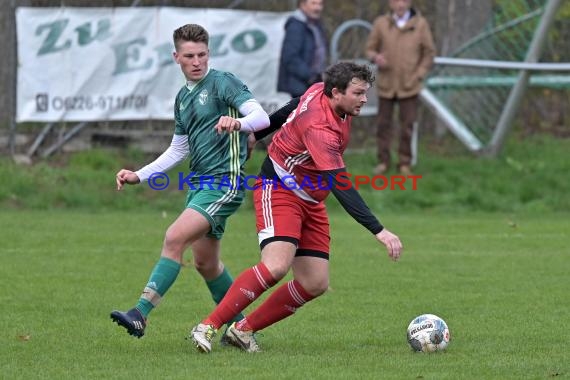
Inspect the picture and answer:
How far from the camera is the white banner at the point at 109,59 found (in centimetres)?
1466

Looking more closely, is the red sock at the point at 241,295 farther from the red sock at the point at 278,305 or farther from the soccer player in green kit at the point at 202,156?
the soccer player in green kit at the point at 202,156

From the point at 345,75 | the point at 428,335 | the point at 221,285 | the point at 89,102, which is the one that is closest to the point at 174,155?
the point at 221,285

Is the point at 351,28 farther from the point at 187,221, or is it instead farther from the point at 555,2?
the point at 187,221

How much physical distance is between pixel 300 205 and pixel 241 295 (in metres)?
0.60

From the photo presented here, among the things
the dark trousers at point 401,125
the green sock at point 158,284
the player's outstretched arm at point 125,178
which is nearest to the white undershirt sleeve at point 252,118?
the player's outstretched arm at point 125,178

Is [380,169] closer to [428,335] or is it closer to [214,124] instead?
[214,124]

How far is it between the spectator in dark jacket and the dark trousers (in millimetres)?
1059

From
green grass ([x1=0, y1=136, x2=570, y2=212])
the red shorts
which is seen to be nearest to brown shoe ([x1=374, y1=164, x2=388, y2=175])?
green grass ([x1=0, y1=136, x2=570, y2=212])

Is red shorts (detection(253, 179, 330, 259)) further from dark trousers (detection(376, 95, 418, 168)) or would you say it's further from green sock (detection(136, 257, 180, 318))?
dark trousers (detection(376, 95, 418, 168))

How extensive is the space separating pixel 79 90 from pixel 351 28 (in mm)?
3890

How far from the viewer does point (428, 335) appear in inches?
257

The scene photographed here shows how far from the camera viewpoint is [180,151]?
705cm

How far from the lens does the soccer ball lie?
21.4 ft

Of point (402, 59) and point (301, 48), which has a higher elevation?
point (301, 48)
